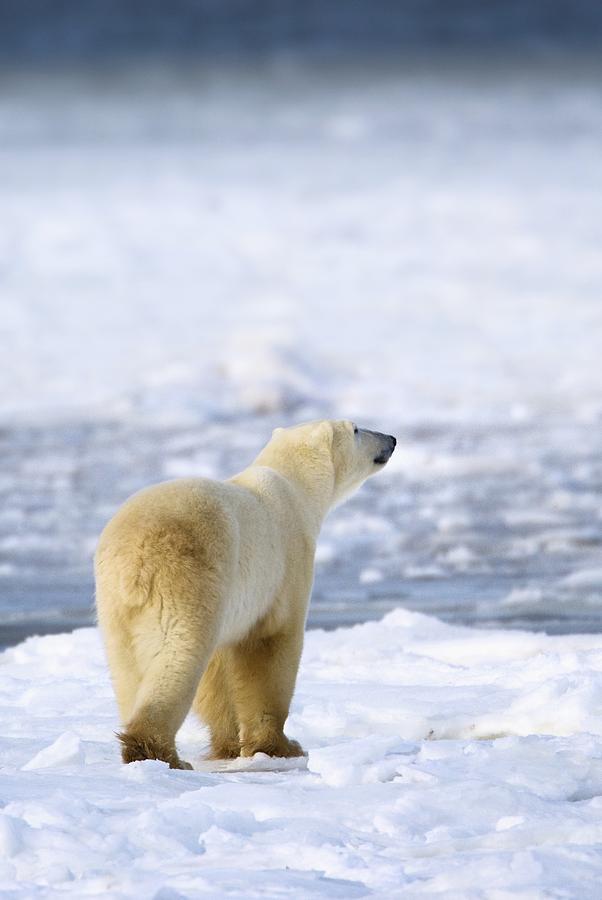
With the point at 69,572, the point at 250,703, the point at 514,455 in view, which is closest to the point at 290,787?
the point at 250,703

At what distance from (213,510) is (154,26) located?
4317cm

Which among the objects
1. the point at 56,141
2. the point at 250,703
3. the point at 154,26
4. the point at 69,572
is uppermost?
the point at 154,26

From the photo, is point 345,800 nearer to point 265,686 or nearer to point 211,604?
point 211,604

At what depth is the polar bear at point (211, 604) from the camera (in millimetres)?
3230

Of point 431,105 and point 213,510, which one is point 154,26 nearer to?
point 431,105

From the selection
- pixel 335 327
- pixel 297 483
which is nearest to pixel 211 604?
pixel 297 483

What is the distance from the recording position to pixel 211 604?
3.28m

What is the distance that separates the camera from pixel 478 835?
258 cm

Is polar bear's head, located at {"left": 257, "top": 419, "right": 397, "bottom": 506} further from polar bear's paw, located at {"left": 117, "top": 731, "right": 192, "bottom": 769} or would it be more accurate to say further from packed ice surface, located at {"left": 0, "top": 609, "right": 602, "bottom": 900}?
polar bear's paw, located at {"left": 117, "top": 731, "right": 192, "bottom": 769}

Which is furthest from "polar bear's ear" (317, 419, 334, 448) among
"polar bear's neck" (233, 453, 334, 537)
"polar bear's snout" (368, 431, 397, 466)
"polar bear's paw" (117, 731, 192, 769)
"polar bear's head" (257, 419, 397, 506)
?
"polar bear's paw" (117, 731, 192, 769)

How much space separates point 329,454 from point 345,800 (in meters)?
1.56

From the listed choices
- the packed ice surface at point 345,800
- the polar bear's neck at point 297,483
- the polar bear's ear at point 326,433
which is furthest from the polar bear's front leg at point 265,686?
the polar bear's ear at point 326,433

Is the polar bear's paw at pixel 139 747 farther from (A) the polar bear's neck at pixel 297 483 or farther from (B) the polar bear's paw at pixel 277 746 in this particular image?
(A) the polar bear's neck at pixel 297 483

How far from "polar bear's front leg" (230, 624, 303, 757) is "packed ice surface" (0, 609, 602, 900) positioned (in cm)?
14
